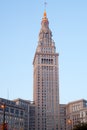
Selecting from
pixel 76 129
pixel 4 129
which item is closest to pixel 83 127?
pixel 76 129

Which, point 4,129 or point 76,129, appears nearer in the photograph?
point 4,129

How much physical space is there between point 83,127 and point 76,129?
2223 mm

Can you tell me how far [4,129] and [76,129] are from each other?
44.3 m

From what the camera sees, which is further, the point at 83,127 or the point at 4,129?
the point at 83,127

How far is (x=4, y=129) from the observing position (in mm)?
57188

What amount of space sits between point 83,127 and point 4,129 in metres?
44.3

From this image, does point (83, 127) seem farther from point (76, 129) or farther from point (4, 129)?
point (4, 129)

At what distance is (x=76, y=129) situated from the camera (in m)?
97.5

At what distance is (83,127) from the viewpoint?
96812mm
